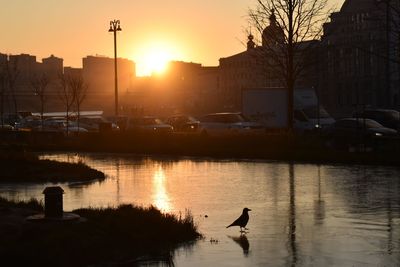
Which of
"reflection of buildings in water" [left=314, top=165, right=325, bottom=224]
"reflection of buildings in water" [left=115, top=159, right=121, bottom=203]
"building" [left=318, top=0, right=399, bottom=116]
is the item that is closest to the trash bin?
"reflection of buildings in water" [left=314, top=165, right=325, bottom=224]

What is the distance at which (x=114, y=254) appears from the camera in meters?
13.0

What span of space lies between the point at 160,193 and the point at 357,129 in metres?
21.5

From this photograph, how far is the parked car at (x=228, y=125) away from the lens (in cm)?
5153

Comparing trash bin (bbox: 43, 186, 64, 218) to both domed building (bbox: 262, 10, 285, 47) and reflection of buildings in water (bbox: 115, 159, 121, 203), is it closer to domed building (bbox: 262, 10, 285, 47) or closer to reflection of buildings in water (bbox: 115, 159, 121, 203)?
reflection of buildings in water (bbox: 115, 159, 121, 203)

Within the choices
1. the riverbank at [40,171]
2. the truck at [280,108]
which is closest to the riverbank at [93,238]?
the riverbank at [40,171]

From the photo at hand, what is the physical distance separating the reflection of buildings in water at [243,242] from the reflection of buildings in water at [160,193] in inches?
163

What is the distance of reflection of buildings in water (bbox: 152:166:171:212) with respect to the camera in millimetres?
19844

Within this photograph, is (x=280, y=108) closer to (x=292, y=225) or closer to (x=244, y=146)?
(x=244, y=146)

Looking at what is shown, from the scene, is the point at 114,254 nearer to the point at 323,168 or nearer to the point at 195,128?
the point at 323,168

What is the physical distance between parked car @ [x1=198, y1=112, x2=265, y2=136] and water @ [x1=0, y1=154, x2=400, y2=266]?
15928 millimetres

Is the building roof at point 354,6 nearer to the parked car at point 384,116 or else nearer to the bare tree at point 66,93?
the bare tree at point 66,93

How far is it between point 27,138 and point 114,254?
42924mm

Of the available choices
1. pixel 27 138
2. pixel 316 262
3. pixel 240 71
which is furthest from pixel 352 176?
pixel 240 71

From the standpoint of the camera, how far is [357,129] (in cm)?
4234
